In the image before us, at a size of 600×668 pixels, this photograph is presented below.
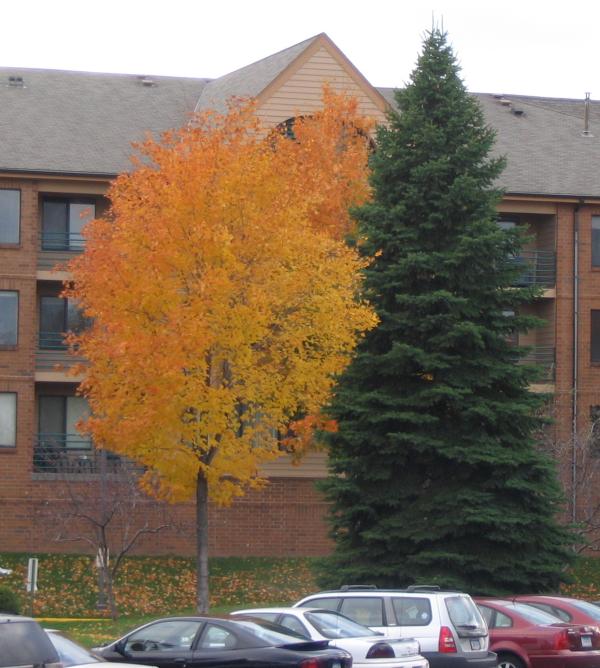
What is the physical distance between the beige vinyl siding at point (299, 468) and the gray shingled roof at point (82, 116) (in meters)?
9.22

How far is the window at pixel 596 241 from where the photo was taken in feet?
135

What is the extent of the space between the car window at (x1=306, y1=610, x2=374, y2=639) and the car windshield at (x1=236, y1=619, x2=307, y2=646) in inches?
27.5

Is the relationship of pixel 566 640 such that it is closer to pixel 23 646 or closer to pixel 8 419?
pixel 23 646

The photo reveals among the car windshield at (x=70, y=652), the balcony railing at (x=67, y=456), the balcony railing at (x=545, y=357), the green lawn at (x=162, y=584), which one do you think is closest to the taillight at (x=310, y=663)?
the car windshield at (x=70, y=652)

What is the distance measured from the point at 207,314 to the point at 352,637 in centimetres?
1006

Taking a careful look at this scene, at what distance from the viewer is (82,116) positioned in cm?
4162

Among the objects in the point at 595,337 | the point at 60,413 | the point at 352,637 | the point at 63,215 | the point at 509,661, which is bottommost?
the point at 509,661

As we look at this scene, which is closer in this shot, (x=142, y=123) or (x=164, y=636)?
(x=164, y=636)

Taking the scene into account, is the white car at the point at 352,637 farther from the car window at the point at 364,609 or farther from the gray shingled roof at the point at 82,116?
the gray shingled roof at the point at 82,116

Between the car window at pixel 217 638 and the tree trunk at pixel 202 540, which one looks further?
the tree trunk at pixel 202 540

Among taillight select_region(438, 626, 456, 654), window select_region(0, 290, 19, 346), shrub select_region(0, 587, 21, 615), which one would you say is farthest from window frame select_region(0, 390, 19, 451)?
taillight select_region(438, 626, 456, 654)

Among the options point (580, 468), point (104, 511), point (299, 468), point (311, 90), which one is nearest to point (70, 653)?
point (104, 511)

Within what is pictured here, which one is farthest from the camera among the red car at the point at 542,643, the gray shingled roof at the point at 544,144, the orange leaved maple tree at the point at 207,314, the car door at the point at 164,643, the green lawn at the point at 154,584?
the gray shingled roof at the point at 544,144

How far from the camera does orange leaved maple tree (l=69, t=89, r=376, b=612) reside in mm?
25469
